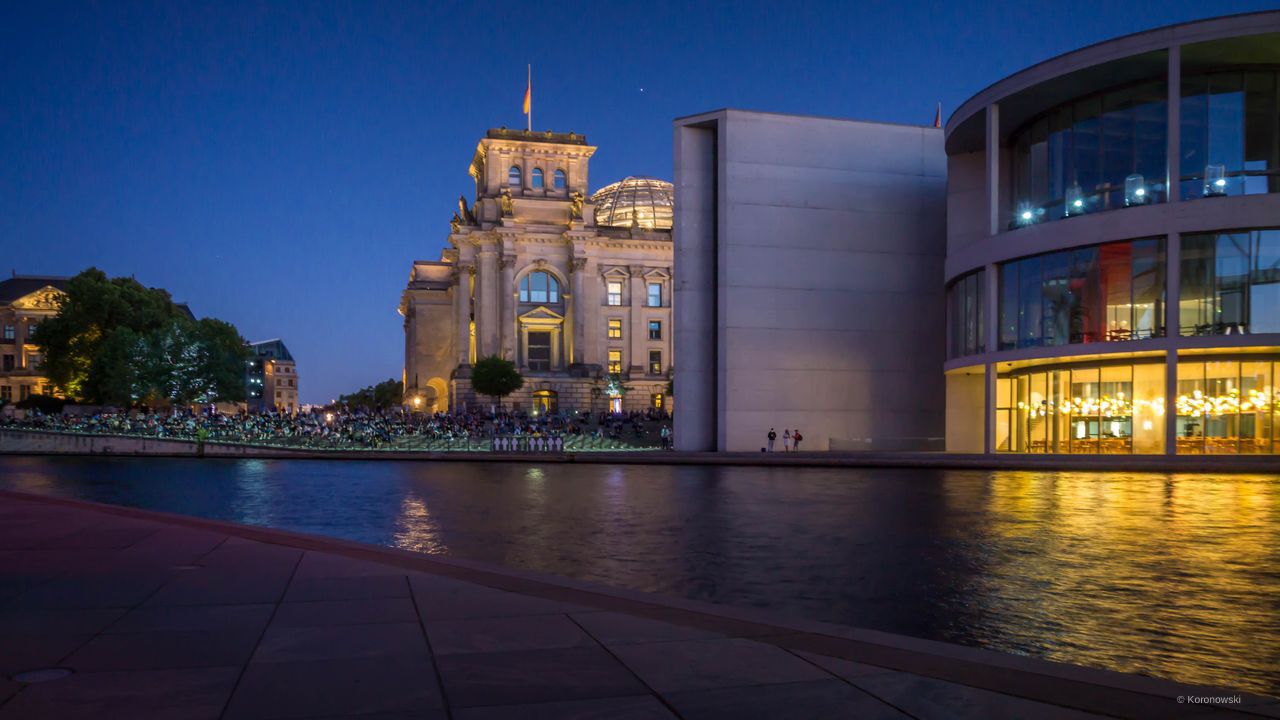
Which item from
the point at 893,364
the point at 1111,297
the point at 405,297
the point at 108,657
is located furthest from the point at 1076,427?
the point at 405,297

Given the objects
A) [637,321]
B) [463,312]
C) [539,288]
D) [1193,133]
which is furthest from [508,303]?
[1193,133]

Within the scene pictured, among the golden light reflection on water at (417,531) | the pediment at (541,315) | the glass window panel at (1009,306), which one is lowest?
the golden light reflection on water at (417,531)

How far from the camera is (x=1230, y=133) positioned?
3650 cm

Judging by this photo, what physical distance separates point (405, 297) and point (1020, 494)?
114 m

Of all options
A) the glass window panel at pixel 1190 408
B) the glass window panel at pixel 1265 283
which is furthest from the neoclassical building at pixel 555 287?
the glass window panel at pixel 1265 283

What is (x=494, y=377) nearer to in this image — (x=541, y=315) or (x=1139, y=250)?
(x=541, y=315)

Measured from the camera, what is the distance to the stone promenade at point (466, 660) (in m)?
5.50

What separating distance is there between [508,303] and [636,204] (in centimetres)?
2698

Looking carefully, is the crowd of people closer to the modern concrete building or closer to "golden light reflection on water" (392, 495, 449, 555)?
the modern concrete building

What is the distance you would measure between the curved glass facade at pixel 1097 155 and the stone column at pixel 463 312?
6855 centimetres

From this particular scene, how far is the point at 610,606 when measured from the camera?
8.24 meters

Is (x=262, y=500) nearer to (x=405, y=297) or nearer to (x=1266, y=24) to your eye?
(x=1266, y=24)

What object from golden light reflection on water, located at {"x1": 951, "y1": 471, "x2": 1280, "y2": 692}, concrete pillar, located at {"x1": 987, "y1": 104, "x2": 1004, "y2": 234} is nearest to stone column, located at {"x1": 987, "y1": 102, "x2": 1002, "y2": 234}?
concrete pillar, located at {"x1": 987, "y1": 104, "x2": 1004, "y2": 234}

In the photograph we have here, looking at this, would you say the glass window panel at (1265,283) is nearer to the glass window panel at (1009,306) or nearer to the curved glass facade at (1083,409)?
the curved glass facade at (1083,409)
